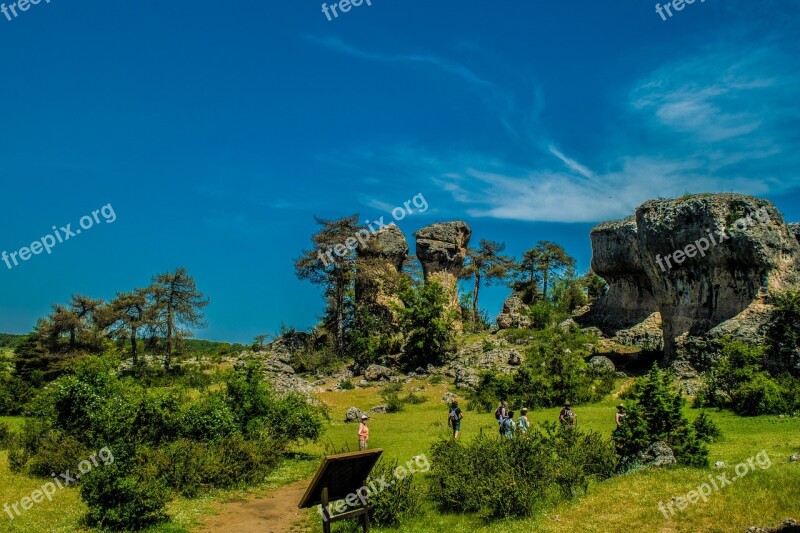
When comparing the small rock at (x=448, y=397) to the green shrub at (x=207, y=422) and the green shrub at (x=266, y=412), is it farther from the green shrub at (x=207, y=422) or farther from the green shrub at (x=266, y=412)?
the green shrub at (x=207, y=422)

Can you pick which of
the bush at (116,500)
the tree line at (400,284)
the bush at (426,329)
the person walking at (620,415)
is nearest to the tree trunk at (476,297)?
the tree line at (400,284)

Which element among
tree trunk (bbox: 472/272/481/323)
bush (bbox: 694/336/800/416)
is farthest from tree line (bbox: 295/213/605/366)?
bush (bbox: 694/336/800/416)

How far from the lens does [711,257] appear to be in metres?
35.0

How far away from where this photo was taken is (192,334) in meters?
50.2

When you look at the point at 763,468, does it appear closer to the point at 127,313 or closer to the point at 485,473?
the point at 485,473

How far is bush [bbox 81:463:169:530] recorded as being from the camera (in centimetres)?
1345

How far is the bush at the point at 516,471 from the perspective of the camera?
13.3 m

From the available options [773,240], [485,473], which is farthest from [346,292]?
[485,473]

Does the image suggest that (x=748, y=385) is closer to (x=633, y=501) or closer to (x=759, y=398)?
(x=759, y=398)

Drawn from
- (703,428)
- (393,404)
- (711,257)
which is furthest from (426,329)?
(703,428)

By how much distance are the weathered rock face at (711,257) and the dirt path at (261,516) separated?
28653 millimetres

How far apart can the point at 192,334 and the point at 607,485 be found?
4318 centimetres

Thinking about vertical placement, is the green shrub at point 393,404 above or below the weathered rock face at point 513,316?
below

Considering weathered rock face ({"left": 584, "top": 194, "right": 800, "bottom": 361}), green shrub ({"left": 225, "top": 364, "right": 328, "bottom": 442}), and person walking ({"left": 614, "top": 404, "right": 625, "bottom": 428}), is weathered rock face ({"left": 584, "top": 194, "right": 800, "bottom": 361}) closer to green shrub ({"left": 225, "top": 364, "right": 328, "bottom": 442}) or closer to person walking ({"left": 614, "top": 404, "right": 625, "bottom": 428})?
person walking ({"left": 614, "top": 404, "right": 625, "bottom": 428})
